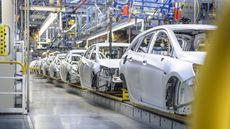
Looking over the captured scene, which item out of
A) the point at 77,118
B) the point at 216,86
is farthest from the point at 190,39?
the point at 216,86

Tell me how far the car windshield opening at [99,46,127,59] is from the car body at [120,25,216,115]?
142 inches

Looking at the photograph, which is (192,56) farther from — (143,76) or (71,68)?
(71,68)

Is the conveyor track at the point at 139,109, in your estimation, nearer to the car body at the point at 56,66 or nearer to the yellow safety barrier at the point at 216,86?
the yellow safety barrier at the point at 216,86

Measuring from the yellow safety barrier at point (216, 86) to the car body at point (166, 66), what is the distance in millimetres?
4405

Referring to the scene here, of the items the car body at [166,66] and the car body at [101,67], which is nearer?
the car body at [166,66]

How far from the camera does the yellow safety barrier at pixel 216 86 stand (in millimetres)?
832

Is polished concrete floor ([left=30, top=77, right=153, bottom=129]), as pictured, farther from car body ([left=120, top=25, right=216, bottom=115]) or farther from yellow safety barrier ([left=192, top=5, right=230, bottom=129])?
yellow safety barrier ([left=192, top=5, right=230, bottom=129])

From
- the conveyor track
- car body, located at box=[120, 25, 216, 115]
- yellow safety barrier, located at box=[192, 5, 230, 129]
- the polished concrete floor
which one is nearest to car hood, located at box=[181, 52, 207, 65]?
car body, located at box=[120, 25, 216, 115]

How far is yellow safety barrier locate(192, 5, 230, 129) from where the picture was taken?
83 cm

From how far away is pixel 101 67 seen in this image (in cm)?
1068

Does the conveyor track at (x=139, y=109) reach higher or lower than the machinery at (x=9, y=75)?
lower

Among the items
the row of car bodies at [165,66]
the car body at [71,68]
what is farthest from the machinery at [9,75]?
the car body at [71,68]

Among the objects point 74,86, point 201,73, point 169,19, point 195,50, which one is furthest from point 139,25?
point 201,73

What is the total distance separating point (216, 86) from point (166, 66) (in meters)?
5.28
